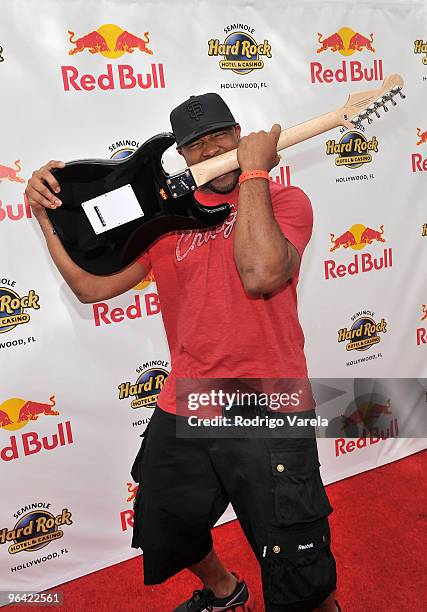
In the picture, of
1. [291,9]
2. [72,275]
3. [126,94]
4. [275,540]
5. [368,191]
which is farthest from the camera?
[368,191]

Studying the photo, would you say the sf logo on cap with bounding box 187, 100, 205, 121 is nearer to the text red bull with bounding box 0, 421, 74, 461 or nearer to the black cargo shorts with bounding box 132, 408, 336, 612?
the black cargo shorts with bounding box 132, 408, 336, 612

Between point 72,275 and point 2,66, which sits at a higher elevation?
point 2,66

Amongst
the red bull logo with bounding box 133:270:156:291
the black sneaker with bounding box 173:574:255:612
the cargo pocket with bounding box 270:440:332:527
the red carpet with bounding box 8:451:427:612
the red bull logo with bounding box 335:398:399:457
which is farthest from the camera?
the red bull logo with bounding box 335:398:399:457

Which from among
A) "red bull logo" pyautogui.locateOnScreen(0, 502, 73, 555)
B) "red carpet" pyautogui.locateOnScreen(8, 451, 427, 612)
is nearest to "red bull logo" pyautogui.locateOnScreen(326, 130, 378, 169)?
"red carpet" pyautogui.locateOnScreen(8, 451, 427, 612)

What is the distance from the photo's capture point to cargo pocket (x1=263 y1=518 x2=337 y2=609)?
5.02 ft

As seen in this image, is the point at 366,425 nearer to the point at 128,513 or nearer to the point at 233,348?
the point at 128,513

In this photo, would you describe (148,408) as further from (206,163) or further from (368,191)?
(368,191)

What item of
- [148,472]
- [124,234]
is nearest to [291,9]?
[124,234]

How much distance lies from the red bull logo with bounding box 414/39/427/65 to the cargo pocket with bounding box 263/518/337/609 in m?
2.30

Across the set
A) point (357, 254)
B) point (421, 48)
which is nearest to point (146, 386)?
point (357, 254)

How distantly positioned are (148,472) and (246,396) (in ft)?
1.39

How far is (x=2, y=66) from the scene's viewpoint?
2.03 metres

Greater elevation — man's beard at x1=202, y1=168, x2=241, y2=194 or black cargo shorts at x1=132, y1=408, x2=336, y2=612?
man's beard at x1=202, y1=168, x2=241, y2=194

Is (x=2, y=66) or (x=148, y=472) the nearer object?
(x=148, y=472)
